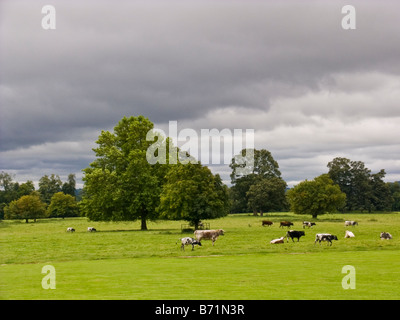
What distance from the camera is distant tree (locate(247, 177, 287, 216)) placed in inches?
4437

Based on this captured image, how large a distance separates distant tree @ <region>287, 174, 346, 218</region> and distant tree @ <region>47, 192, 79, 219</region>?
71776 mm

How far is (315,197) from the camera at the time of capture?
92.9 m

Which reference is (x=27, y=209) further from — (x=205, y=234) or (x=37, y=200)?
(x=205, y=234)

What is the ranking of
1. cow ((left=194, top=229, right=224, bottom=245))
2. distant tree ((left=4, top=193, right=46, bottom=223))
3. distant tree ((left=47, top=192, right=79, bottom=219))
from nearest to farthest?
cow ((left=194, top=229, right=224, bottom=245)) < distant tree ((left=4, top=193, right=46, bottom=223)) < distant tree ((left=47, top=192, right=79, bottom=219))

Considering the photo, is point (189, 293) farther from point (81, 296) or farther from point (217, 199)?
point (217, 199)

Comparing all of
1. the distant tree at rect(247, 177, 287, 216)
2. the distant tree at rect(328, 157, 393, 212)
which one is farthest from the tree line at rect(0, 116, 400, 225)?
the distant tree at rect(328, 157, 393, 212)

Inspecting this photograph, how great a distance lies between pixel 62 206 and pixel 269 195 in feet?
208

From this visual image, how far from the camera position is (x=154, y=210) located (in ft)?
220

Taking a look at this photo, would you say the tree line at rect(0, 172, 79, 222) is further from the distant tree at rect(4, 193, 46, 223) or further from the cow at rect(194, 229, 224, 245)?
the cow at rect(194, 229, 224, 245)

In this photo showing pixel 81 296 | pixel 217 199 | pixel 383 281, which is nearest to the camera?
pixel 81 296

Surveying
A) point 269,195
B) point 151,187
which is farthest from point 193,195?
point 269,195

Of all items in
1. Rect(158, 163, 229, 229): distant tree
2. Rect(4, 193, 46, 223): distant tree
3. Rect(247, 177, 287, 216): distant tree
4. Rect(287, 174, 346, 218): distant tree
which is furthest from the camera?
Rect(4, 193, 46, 223): distant tree
